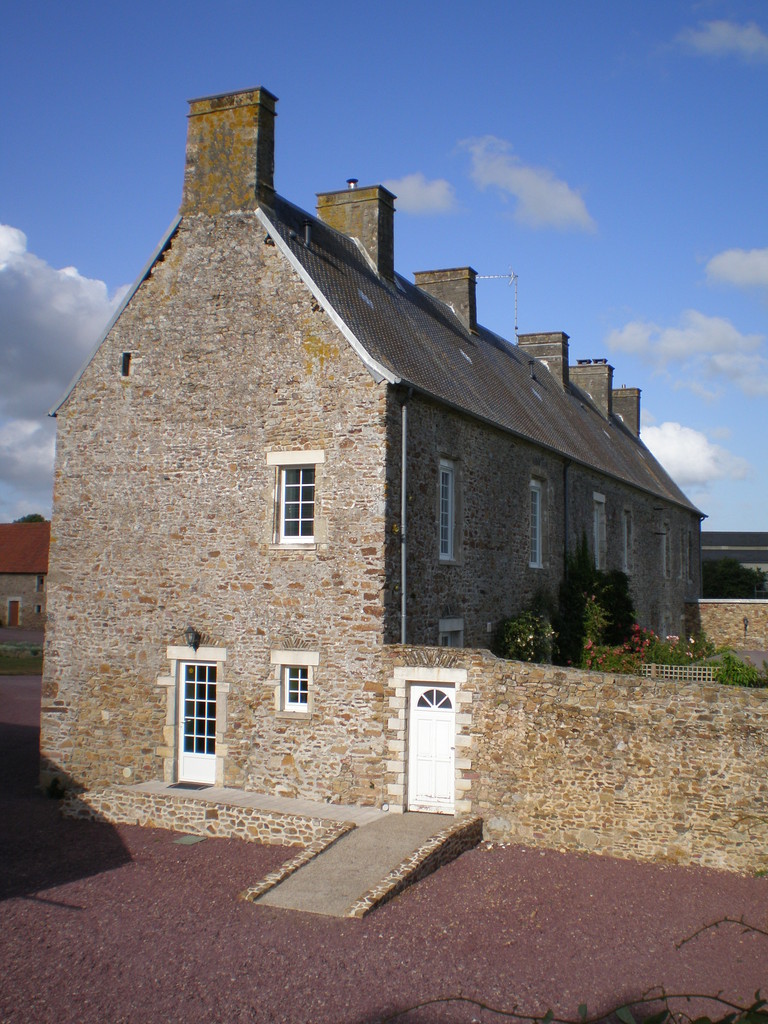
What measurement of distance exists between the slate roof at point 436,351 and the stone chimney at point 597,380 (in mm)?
4078

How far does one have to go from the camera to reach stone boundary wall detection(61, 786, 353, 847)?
11.9 metres

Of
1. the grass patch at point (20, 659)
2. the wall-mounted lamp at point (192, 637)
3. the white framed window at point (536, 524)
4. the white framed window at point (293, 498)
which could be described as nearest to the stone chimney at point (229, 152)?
the white framed window at point (293, 498)

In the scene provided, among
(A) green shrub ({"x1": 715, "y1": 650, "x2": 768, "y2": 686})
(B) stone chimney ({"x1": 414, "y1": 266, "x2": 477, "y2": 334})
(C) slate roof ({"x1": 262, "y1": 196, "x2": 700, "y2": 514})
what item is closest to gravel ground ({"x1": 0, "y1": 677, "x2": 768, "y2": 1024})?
(A) green shrub ({"x1": 715, "y1": 650, "x2": 768, "y2": 686})

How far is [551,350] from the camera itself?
26156 millimetres

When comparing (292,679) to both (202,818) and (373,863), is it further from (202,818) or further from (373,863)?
(373,863)

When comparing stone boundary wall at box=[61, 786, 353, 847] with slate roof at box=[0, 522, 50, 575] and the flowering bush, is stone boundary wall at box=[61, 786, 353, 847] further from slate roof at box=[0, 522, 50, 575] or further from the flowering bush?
slate roof at box=[0, 522, 50, 575]

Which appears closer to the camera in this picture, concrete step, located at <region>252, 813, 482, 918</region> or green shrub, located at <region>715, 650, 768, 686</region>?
concrete step, located at <region>252, 813, 482, 918</region>

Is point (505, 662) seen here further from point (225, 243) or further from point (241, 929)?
point (225, 243)

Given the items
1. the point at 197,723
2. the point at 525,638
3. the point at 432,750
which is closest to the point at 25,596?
the point at 197,723

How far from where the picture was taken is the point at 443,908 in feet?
31.9

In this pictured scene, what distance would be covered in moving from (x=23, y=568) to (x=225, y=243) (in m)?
38.3

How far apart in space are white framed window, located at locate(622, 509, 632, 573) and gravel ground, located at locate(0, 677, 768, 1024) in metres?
12.9

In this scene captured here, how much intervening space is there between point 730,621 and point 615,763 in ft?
68.6

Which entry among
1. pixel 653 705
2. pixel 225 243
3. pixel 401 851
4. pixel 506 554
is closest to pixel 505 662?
pixel 653 705
